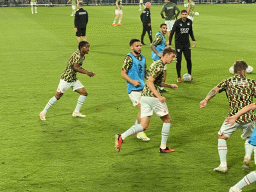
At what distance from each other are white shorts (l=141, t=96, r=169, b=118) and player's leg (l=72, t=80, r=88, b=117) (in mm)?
3086

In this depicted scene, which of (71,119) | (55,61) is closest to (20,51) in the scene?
(55,61)

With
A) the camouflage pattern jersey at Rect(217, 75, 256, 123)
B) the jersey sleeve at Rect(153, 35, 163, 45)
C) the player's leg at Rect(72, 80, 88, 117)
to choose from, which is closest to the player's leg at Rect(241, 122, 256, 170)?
the camouflage pattern jersey at Rect(217, 75, 256, 123)

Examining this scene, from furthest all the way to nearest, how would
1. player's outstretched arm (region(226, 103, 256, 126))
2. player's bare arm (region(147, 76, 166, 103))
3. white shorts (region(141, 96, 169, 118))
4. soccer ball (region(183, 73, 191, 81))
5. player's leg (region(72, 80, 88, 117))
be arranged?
soccer ball (region(183, 73, 191, 81)), player's leg (region(72, 80, 88, 117)), white shorts (region(141, 96, 169, 118)), player's bare arm (region(147, 76, 166, 103)), player's outstretched arm (region(226, 103, 256, 126))

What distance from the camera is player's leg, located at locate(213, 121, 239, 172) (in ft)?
23.7

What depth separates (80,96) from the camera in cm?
1099

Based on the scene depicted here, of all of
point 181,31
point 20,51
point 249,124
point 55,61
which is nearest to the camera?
point 249,124

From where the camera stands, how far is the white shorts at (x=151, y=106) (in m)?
8.02

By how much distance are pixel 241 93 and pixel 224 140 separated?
36.1 inches

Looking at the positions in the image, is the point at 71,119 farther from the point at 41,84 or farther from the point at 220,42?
the point at 220,42

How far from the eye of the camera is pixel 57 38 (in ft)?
89.6

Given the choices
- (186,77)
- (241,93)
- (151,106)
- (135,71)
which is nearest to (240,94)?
(241,93)

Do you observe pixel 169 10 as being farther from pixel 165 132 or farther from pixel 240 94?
pixel 240 94

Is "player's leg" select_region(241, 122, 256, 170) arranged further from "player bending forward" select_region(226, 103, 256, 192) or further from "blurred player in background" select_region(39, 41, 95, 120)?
"blurred player in background" select_region(39, 41, 95, 120)

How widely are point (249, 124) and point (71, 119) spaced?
17.1 ft
